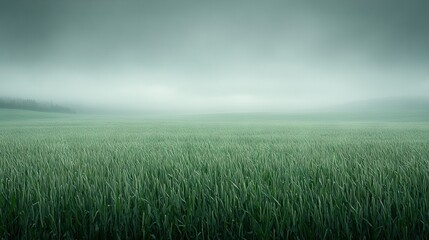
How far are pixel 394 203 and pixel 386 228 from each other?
0.60m

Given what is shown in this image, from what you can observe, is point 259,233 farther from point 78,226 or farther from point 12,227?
point 12,227

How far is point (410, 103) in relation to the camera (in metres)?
95.2

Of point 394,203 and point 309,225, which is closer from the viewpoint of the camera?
point 309,225

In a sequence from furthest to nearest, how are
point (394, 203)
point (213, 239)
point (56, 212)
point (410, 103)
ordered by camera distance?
1. point (410, 103)
2. point (394, 203)
3. point (56, 212)
4. point (213, 239)

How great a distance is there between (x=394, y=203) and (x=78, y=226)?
2.83m

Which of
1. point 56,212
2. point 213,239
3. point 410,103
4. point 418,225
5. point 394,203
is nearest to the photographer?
point 213,239

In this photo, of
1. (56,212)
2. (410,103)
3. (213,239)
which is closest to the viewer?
(213,239)

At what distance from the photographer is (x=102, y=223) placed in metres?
1.96

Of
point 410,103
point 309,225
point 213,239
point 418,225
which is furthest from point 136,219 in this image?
point 410,103

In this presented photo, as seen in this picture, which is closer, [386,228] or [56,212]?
[386,228]

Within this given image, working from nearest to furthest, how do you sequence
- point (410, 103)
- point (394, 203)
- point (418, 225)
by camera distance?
point (418, 225), point (394, 203), point (410, 103)

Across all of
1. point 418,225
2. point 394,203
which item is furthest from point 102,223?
point 394,203

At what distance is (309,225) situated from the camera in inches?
78.5

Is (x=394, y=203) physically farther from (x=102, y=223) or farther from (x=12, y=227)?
(x=12, y=227)
